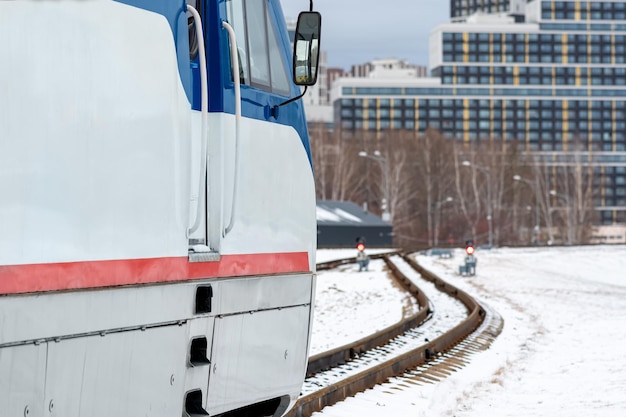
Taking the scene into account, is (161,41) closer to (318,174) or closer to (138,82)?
(138,82)

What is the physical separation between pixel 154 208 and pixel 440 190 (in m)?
122

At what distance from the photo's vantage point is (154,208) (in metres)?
5.39

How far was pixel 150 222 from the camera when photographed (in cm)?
536

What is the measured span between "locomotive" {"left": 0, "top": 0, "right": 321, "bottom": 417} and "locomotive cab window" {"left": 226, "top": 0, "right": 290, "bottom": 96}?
0.6 inches

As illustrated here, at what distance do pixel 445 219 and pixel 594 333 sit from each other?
107 meters

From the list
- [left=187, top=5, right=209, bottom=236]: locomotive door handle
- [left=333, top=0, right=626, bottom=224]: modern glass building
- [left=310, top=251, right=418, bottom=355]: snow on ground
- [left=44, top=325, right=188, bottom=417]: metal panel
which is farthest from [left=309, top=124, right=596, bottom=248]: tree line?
[left=44, top=325, right=188, bottom=417]: metal panel

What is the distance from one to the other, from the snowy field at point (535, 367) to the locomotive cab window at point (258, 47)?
3.02 m

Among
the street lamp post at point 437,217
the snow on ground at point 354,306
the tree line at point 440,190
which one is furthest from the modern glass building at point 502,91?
the snow on ground at point 354,306

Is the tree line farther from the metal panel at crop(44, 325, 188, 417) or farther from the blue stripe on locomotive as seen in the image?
the metal panel at crop(44, 325, 188, 417)

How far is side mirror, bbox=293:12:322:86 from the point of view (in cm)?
655

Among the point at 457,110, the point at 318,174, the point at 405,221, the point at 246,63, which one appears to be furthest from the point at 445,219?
the point at 246,63

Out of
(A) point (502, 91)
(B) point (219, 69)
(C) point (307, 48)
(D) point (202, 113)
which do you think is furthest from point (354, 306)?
(A) point (502, 91)

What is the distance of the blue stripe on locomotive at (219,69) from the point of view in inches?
225

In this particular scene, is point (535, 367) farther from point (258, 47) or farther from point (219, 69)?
point (219, 69)
